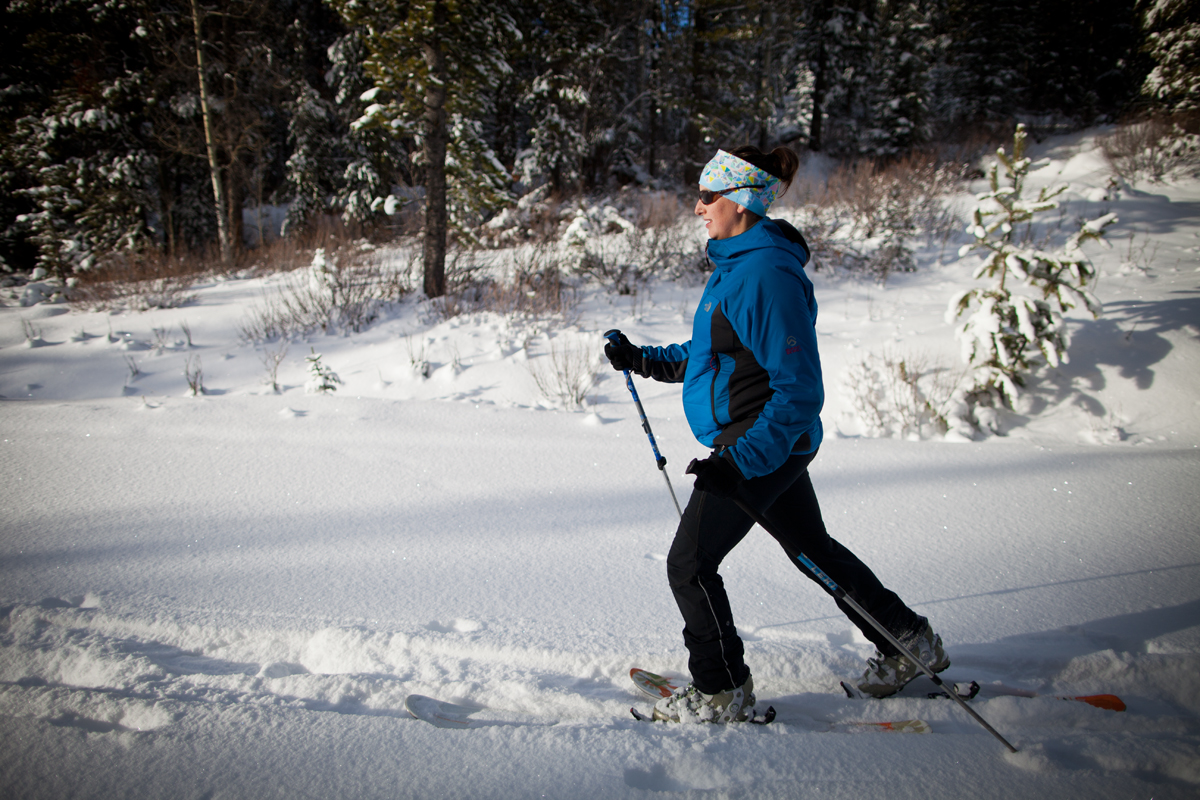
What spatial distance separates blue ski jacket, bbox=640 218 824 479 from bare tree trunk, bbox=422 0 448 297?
705 centimetres

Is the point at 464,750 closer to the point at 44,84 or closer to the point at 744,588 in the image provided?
the point at 744,588

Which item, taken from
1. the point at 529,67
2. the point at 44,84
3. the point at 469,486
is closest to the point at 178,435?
the point at 469,486

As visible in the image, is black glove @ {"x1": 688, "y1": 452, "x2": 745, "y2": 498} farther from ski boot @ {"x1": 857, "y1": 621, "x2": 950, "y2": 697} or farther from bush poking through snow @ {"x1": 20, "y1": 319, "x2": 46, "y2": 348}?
bush poking through snow @ {"x1": 20, "y1": 319, "x2": 46, "y2": 348}

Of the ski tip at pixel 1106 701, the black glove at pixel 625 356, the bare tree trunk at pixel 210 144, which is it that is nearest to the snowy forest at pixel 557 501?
the ski tip at pixel 1106 701

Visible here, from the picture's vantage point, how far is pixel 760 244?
140cm

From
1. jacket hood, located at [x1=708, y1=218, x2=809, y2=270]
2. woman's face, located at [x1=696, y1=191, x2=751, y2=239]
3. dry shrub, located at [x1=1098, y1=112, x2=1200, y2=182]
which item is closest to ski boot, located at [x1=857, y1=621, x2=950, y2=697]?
jacket hood, located at [x1=708, y1=218, x2=809, y2=270]

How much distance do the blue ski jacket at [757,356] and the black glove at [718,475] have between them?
0.02m

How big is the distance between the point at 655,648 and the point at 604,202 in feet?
50.3

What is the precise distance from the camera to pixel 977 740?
152 centimetres

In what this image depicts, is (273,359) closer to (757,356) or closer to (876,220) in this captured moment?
(757,356)

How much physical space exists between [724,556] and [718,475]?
0.29 metres

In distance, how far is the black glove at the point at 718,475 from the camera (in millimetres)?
1310

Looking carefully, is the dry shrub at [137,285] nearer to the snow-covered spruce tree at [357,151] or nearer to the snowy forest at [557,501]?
the snowy forest at [557,501]

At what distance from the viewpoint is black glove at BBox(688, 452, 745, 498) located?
51.6 inches
